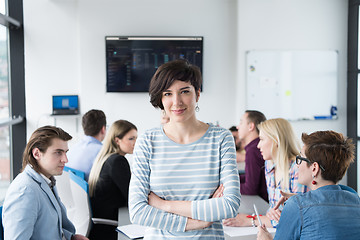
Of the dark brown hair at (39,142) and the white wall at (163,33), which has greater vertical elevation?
the white wall at (163,33)

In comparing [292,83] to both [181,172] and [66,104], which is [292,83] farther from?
[181,172]

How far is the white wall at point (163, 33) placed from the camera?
18.0 ft

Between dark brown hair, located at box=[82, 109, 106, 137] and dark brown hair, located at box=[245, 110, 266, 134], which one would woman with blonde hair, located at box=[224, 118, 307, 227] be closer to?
dark brown hair, located at box=[245, 110, 266, 134]

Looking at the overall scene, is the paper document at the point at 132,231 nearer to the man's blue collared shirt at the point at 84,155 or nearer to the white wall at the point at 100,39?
the man's blue collared shirt at the point at 84,155

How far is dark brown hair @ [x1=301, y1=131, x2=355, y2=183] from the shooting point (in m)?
1.74

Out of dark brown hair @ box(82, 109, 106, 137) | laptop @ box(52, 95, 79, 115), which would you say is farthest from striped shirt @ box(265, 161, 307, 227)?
laptop @ box(52, 95, 79, 115)

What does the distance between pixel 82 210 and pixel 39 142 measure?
907 millimetres

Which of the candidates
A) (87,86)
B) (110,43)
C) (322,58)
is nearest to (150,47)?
(110,43)

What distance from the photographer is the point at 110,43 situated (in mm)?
5477

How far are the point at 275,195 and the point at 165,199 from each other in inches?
50.2

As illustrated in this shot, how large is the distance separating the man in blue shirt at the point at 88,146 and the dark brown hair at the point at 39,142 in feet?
4.22

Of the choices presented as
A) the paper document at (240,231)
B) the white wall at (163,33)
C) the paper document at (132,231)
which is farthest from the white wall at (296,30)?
the paper document at (132,231)

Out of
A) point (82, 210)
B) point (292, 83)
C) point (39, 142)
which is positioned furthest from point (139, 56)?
point (39, 142)

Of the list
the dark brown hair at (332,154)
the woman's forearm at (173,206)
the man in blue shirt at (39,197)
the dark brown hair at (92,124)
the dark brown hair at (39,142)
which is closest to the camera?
the woman's forearm at (173,206)
